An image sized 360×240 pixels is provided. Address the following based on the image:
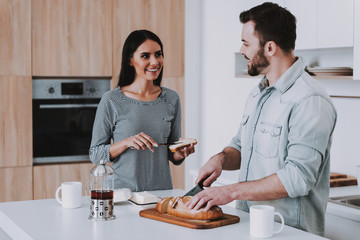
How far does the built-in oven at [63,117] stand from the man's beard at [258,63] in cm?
223

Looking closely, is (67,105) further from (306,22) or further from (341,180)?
(341,180)

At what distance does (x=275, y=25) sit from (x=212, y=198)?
773 mm

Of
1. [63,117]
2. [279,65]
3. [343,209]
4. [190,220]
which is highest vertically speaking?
[279,65]

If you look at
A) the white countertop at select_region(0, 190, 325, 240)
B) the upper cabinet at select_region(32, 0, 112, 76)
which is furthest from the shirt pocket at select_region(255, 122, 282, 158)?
the upper cabinet at select_region(32, 0, 112, 76)

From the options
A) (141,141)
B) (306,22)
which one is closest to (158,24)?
(306,22)

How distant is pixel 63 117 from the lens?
4.22m

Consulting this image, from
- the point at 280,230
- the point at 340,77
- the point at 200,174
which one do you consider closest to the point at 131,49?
the point at 200,174

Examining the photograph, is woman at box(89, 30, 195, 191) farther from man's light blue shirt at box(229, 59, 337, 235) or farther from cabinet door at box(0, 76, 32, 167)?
cabinet door at box(0, 76, 32, 167)

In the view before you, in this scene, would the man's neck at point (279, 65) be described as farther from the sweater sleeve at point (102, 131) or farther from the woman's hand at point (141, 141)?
the sweater sleeve at point (102, 131)

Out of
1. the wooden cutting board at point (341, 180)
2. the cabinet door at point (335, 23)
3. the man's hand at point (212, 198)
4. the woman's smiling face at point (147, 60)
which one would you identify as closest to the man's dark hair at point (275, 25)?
the man's hand at point (212, 198)

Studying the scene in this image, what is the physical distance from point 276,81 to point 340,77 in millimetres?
1047

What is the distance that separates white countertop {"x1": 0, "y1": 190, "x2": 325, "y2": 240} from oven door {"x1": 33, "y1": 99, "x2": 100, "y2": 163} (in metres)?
1.93

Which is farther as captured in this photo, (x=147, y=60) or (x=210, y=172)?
(x=147, y=60)

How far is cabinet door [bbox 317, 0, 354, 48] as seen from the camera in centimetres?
299
